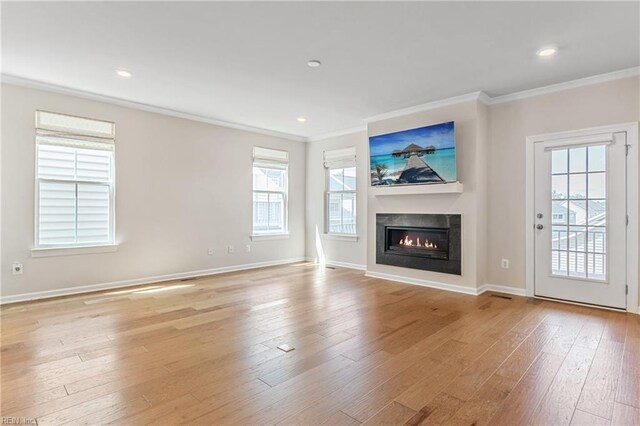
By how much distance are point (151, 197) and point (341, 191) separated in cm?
326

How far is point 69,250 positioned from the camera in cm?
419

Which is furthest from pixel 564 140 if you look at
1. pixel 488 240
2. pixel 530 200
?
pixel 488 240

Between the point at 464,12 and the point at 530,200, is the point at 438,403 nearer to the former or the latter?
the point at 464,12

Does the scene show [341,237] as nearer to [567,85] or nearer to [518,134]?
Result: [518,134]

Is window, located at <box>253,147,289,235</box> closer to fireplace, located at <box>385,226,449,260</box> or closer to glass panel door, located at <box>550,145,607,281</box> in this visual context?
fireplace, located at <box>385,226,449,260</box>

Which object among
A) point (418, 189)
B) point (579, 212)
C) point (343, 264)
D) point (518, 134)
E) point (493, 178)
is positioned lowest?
point (343, 264)

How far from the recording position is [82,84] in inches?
157

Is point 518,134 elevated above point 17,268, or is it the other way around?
point 518,134

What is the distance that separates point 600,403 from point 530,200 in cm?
278

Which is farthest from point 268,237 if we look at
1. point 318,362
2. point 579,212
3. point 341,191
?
→ point 579,212

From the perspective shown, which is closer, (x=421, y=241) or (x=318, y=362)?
(x=318, y=362)

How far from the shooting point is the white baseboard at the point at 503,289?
13.9ft

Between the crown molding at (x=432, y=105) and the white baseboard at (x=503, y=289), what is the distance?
2.44m

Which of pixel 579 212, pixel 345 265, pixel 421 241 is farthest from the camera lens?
pixel 345 265
